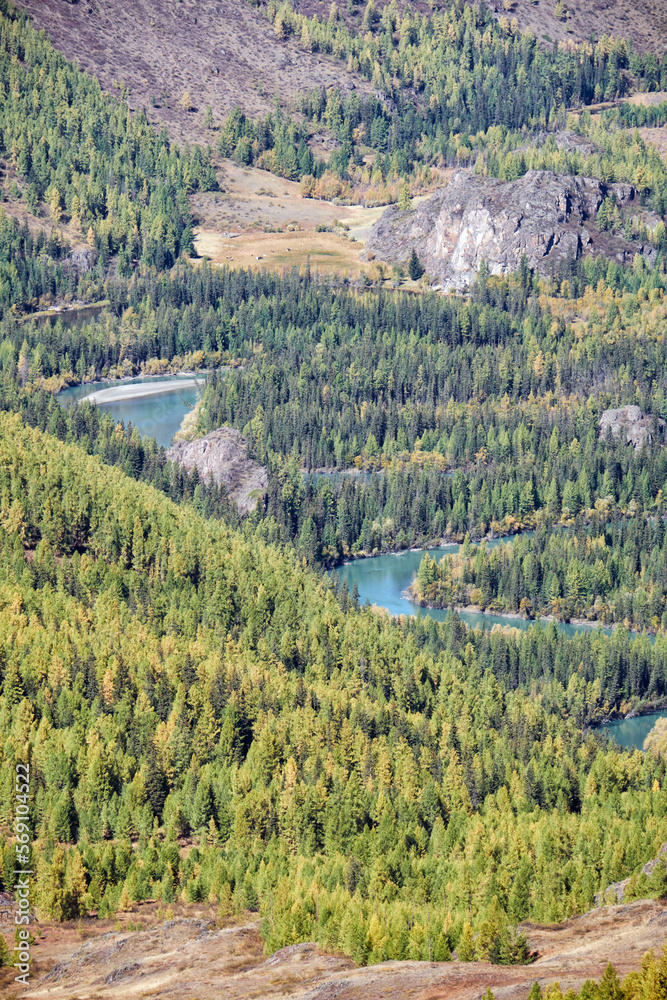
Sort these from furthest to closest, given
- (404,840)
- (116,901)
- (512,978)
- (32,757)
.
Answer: (32,757)
(404,840)
(116,901)
(512,978)

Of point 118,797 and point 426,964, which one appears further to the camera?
point 118,797

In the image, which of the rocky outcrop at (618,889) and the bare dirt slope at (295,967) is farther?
the rocky outcrop at (618,889)

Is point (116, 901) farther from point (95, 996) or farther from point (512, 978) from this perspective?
point (512, 978)

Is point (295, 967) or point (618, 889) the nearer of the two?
point (295, 967)

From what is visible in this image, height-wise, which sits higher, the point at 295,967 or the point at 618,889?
the point at 295,967

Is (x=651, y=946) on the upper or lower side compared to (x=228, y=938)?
upper

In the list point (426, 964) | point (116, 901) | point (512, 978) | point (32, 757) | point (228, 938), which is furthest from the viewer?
point (32, 757)

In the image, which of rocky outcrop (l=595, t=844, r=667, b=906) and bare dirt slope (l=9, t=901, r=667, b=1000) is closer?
bare dirt slope (l=9, t=901, r=667, b=1000)

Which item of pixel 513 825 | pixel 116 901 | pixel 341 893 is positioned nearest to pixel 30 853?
pixel 116 901
